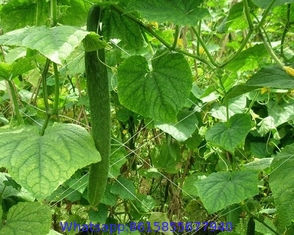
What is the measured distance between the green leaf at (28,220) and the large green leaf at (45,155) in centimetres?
22

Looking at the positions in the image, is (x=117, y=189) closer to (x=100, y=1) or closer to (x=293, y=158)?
(x=293, y=158)

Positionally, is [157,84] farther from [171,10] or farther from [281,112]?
[281,112]

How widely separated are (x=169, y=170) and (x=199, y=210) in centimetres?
33

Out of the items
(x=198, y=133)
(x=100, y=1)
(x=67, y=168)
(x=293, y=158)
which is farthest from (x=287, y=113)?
(x=67, y=168)

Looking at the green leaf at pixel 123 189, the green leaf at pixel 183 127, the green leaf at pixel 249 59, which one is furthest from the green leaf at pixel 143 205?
the green leaf at pixel 249 59

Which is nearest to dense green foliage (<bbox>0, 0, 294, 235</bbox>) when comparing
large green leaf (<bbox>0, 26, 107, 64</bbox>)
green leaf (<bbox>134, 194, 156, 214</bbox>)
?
large green leaf (<bbox>0, 26, 107, 64</bbox>)

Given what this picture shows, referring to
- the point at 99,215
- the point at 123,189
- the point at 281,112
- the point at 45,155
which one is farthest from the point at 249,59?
the point at 99,215

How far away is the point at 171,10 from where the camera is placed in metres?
0.87

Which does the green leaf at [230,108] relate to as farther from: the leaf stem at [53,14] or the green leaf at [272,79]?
the leaf stem at [53,14]

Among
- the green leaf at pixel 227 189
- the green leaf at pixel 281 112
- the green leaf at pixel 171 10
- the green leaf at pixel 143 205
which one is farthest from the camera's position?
the green leaf at pixel 143 205

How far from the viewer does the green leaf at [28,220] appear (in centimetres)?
98

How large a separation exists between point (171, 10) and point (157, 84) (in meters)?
0.22

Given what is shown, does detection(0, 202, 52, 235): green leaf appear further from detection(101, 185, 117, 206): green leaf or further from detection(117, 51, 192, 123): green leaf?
detection(101, 185, 117, 206): green leaf

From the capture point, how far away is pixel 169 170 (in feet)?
6.41
